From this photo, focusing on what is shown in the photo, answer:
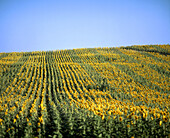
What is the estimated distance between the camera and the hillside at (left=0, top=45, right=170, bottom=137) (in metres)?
8.42

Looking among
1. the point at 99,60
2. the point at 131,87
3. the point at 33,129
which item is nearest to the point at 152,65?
the point at 99,60

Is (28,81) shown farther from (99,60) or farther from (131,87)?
(99,60)

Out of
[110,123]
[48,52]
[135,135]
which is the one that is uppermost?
[48,52]

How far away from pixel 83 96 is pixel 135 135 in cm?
756

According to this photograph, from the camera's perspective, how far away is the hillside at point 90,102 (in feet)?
27.6

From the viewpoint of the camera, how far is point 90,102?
13.2 m

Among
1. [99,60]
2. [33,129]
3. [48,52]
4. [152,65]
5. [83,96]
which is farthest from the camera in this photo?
[48,52]

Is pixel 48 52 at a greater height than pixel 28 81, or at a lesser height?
greater

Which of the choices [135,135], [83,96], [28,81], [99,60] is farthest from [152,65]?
[135,135]

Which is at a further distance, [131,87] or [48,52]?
[48,52]

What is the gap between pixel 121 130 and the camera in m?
8.20

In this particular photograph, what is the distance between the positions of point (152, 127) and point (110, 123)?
2.15 metres

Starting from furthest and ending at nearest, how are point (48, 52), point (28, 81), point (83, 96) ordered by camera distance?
point (48, 52), point (28, 81), point (83, 96)

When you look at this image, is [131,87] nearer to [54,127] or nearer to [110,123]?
[110,123]
